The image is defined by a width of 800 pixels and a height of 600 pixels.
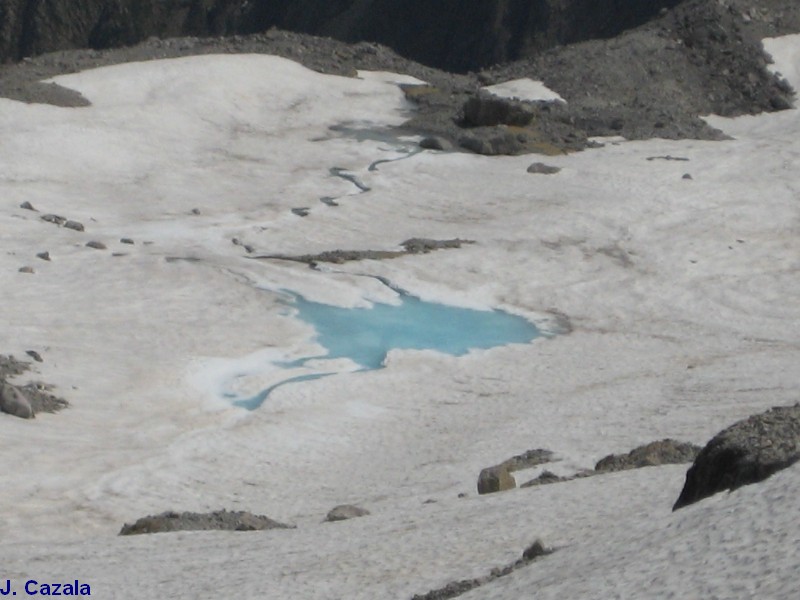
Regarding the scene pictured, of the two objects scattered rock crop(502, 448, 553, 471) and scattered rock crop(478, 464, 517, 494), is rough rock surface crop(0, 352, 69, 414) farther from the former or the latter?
scattered rock crop(478, 464, 517, 494)

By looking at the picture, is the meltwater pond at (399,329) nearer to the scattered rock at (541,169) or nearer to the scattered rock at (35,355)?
the scattered rock at (35,355)

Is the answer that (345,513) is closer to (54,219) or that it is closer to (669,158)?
(54,219)

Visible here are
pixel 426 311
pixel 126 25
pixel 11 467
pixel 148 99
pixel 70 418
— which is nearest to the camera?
pixel 11 467

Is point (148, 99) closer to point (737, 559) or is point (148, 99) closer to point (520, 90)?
point (520, 90)

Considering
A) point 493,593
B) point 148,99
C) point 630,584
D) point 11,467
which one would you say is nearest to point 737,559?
point 630,584

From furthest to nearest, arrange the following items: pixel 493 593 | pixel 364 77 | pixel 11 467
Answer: pixel 364 77 < pixel 11 467 < pixel 493 593

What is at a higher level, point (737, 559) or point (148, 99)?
point (737, 559)

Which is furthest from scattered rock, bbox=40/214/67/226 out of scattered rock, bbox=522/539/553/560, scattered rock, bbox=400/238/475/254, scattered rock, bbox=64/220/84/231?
scattered rock, bbox=522/539/553/560
